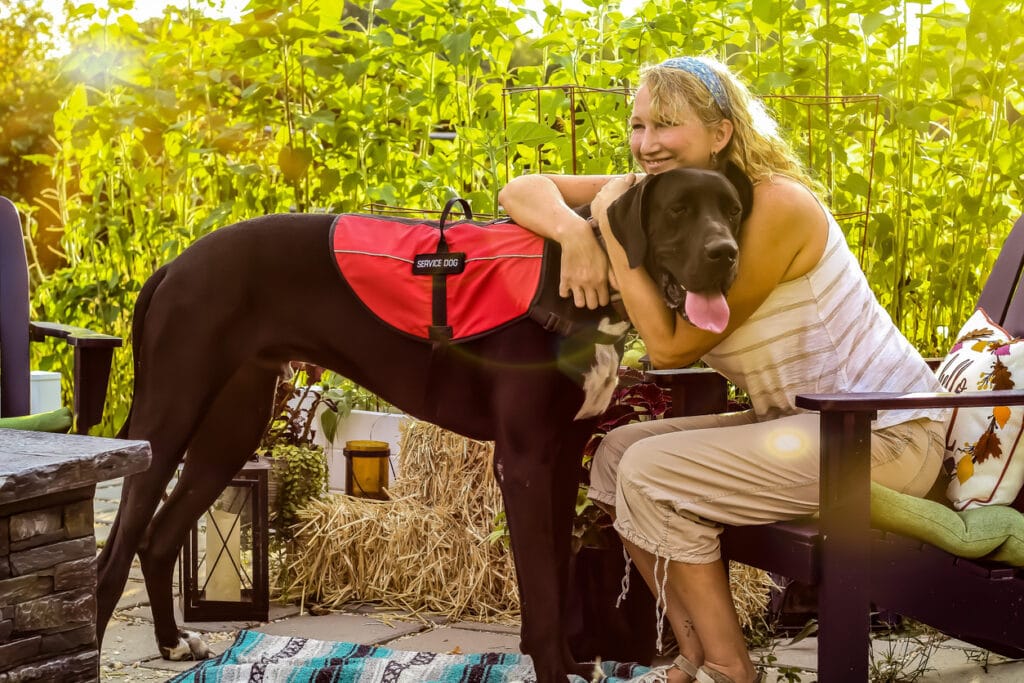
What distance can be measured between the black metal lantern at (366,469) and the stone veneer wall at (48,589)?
1558 mm

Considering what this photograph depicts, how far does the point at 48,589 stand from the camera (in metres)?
1.71

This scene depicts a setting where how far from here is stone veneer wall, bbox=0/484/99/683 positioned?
164 centimetres

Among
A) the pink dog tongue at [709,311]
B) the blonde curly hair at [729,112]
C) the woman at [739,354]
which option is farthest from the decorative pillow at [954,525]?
the blonde curly hair at [729,112]

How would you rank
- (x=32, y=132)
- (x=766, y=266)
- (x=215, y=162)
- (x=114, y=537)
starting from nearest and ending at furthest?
1. (x=766, y=266)
2. (x=114, y=537)
3. (x=215, y=162)
4. (x=32, y=132)

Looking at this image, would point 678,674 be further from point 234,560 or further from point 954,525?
point 234,560

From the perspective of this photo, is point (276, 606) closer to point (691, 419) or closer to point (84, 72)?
point (691, 419)

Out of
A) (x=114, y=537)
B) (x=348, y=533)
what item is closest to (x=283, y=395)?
(x=348, y=533)

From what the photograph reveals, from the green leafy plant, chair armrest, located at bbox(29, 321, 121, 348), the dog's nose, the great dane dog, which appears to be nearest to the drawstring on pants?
the great dane dog

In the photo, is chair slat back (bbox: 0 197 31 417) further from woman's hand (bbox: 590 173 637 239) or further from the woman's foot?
the woman's foot

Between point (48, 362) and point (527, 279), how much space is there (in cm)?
303

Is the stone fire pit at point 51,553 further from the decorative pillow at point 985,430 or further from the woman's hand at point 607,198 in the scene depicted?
the decorative pillow at point 985,430

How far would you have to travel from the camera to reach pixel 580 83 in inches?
128

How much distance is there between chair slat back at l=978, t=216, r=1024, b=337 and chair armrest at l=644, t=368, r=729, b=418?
1.95 feet

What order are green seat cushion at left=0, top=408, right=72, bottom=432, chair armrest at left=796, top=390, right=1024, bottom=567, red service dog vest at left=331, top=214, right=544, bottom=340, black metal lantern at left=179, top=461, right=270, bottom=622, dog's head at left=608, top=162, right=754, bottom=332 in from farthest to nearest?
1. black metal lantern at left=179, top=461, right=270, bottom=622
2. green seat cushion at left=0, top=408, right=72, bottom=432
3. red service dog vest at left=331, top=214, right=544, bottom=340
4. dog's head at left=608, top=162, right=754, bottom=332
5. chair armrest at left=796, top=390, right=1024, bottom=567
